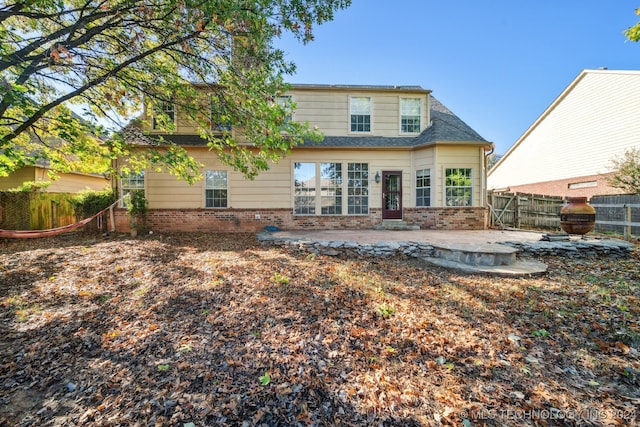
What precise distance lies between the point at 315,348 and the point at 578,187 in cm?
1915

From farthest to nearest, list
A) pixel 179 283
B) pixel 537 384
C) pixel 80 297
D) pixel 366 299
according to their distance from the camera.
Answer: pixel 179 283 < pixel 80 297 < pixel 366 299 < pixel 537 384

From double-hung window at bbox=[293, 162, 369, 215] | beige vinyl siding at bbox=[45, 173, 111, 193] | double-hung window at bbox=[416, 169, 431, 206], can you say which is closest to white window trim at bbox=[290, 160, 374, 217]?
double-hung window at bbox=[293, 162, 369, 215]

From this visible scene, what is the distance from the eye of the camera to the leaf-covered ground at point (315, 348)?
6.03ft

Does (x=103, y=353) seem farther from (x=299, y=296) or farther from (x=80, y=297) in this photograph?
(x=299, y=296)

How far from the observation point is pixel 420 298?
12.1 feet

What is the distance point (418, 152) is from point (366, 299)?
778 cm

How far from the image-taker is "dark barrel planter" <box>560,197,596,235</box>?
6648 millimetres

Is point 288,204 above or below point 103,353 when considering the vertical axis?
above

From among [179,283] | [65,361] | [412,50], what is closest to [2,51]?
[179,283]

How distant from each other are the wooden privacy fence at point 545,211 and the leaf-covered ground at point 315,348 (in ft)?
18.3

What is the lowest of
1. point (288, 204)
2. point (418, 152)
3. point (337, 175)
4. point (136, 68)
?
point (288, 204)

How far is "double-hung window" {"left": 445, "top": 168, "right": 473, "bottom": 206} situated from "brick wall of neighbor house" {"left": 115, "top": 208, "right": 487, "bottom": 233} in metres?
0.31

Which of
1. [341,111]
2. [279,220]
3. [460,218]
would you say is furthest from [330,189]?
[460,218]

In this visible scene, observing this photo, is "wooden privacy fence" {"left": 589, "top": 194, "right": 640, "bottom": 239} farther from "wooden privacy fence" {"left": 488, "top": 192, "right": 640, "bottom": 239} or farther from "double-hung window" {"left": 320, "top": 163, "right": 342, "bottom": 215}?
"double-hung window" {"left": 320, "top": 163, "right": 342, "bottom": 215}
